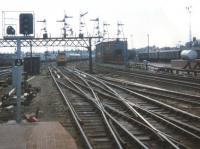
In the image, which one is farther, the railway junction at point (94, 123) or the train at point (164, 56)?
the train at point (164, 56)

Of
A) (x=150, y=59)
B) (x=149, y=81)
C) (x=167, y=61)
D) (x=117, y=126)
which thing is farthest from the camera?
Result: (x=150, y=59)

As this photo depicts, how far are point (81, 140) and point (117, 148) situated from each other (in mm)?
1513

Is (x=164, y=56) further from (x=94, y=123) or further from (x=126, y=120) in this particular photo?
(x=94, y=123)

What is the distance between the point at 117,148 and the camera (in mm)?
10523

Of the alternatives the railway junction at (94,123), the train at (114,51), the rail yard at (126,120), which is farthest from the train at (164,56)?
the railway junction at (94,123)

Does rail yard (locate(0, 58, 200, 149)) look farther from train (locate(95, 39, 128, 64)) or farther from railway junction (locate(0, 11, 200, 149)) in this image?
train (locate(95, 39, 128, 64))

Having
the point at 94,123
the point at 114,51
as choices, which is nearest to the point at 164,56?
the point at 114,51

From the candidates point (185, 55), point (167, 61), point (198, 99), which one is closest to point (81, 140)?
point (198, 99)

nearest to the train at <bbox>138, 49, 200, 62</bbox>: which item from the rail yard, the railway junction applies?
the rail yard

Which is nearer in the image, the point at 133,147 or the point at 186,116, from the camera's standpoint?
the point at 133,147

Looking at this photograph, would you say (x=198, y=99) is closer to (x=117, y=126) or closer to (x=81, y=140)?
(x=117, y=126)

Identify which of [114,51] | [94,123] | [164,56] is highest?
[114,51]

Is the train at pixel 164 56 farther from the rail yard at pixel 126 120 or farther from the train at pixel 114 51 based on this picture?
the rail yard at pixel 126 120

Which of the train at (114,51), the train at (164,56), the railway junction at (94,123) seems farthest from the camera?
the train at (164,56)
